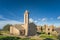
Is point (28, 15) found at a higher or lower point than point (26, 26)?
higher

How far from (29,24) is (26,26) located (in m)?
1.13

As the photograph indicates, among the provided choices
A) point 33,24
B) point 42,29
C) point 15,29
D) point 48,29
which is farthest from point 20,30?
point 42,29

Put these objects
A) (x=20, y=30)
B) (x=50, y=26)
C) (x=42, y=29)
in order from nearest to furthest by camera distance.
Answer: (x=20, y=30), (x=50, y=26), (x=42, y=29)

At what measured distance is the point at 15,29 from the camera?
165 ft

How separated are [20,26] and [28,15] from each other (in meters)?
4.42

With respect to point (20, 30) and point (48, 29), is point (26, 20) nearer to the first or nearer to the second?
point (20, 30)

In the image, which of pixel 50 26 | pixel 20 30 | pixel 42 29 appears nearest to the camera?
pixel 20 30

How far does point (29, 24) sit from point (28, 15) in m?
2.81

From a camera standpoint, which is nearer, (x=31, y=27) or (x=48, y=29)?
(x=31, y=27)

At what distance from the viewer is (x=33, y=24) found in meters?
52.2

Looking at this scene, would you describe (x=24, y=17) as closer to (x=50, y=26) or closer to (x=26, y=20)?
(x=26, y=20)

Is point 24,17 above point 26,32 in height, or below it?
above

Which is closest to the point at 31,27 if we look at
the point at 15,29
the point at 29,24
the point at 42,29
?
the point at 29,24

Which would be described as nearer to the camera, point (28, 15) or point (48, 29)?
point (28, 15)
